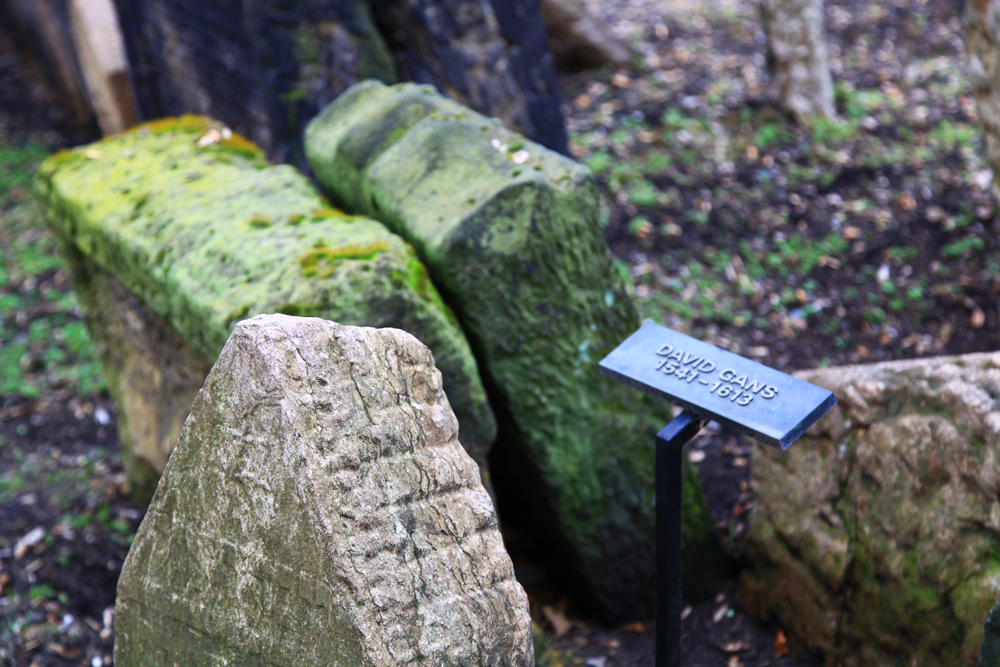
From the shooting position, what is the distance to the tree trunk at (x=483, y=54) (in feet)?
14.0

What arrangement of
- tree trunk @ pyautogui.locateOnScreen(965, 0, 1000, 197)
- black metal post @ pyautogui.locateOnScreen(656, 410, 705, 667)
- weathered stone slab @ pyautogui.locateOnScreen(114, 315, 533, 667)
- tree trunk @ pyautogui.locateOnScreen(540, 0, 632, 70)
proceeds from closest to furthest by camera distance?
weathered stone slab @ pyautogui.locateOnScreen(114, 315, 533, 667), black metal post @ pyautogui.locateOnScreen(656, 410, 705, 667), tree trunk @ pyautogui.locateOnScreen(965, 0, 1000, 197), tree trunk @ pyautogui.locateOnScreen(540, 0, 632, 70)

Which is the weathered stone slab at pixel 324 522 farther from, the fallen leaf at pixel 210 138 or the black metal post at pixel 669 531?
the fallen leaf at pixel 210 138

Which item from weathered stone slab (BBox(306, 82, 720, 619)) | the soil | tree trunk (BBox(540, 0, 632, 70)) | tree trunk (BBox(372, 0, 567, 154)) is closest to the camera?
weathered stone slab (BBox(306, 82, 720, 619))

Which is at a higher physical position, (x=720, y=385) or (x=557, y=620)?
(x=720, y=385)

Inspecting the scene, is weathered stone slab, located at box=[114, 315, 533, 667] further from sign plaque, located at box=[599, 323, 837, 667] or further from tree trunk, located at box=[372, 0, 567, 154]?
tree trunk, located at box=[372, 0, 567, 154]

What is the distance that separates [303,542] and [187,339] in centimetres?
110

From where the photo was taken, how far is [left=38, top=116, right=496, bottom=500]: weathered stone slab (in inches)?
84.0

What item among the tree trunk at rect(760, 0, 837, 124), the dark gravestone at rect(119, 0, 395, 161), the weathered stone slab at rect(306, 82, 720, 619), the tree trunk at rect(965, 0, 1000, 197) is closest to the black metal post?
the weathered stone slab at rect(306, 82, 720, 619)

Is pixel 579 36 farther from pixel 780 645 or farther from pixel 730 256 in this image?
pixel 780 645

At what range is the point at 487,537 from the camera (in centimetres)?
169

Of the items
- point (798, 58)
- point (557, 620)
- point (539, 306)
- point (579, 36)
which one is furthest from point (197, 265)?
point (579, 36)

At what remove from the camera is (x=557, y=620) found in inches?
111

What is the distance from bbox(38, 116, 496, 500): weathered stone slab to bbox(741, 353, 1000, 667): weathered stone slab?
1.00 m

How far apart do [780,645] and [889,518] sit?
→ 1.94 ft
